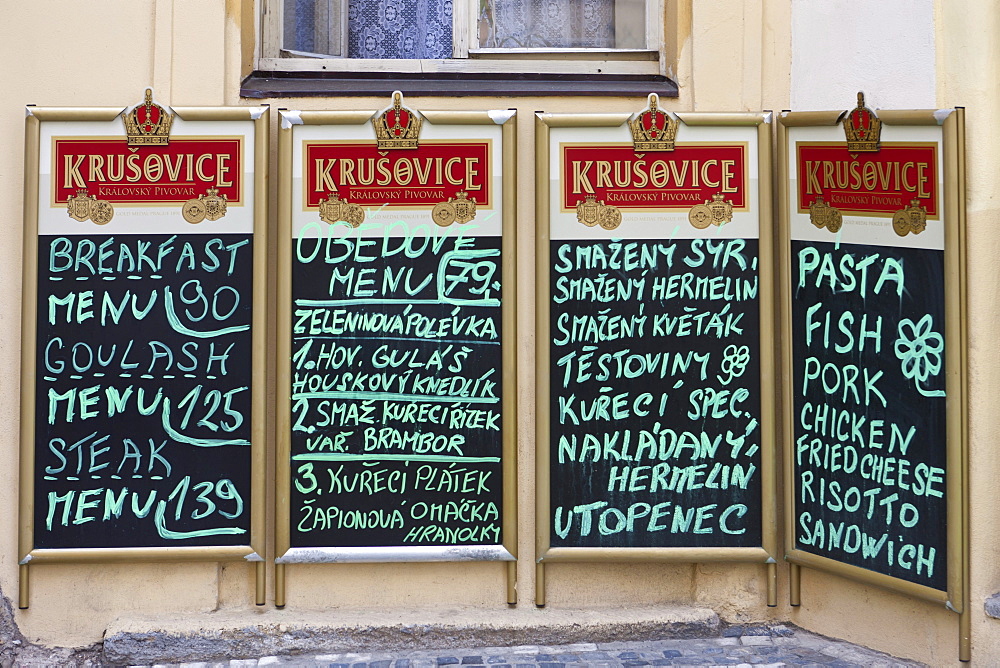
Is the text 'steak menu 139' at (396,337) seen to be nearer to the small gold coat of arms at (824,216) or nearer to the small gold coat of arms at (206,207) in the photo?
the small gold coat of arms at (206,207)

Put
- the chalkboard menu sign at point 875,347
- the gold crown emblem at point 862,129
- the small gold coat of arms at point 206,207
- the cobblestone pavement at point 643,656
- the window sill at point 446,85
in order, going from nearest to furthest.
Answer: the chalkboard menu sign at point 875,347
the gold crown emblem at point 862,129
the cobblestone pavement at point 643,656
the small gold coat of arms at point 206,207
the window sill at point 446,85

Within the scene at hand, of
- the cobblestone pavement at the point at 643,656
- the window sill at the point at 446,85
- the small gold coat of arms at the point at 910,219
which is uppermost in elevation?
the window sill at the point at 446,85

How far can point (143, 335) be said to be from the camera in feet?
14.8

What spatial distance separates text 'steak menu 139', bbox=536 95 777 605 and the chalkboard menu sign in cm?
15

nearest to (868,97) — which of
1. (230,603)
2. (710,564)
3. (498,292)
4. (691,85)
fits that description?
(691,85)

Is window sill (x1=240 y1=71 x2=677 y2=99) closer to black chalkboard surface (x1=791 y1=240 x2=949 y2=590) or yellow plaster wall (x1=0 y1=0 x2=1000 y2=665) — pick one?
yellow plaster wall (x1=0 y1=0 x2=1000 y2=665)

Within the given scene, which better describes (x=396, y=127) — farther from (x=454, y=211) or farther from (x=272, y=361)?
(x=272, y=361)

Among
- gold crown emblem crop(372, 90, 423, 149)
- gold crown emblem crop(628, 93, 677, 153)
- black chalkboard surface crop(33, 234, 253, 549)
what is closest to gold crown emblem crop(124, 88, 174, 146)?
black chalkboard surface crop(33, 234, 253, 549)

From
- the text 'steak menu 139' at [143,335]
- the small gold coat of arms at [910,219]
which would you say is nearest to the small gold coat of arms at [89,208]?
the text 'steak menu 139' at [143,335]

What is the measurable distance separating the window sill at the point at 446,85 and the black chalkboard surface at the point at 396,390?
2.06 ft

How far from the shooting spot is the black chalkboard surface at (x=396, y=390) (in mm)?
4539

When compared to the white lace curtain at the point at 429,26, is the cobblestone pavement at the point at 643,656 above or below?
below

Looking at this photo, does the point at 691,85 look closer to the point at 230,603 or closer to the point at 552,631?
the point at 552,631

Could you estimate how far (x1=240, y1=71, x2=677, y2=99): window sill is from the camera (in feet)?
15.2
